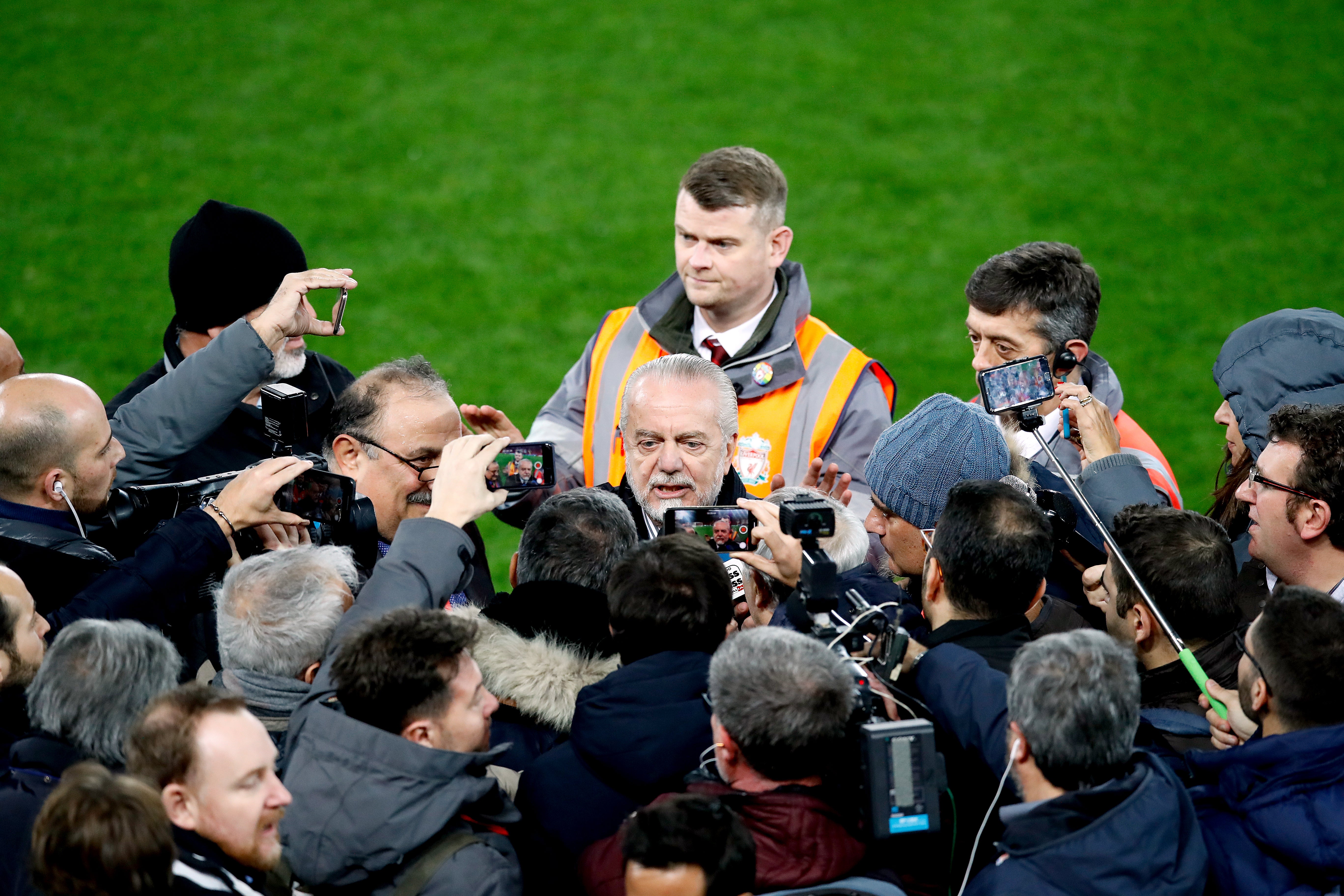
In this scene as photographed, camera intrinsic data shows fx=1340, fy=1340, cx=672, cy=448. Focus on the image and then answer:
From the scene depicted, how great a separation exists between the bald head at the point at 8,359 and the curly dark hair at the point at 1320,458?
412 cm

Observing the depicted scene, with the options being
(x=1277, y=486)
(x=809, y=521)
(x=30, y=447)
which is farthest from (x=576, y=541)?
(x=1277, y=486)

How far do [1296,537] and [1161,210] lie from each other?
25.2 ft

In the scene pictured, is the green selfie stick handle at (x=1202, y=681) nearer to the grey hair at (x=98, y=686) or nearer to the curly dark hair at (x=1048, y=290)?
the curly dark hair at (x=1048, y=290)

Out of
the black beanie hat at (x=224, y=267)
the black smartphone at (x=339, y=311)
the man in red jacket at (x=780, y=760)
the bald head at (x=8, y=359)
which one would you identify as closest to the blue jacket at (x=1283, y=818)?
the man in red jacket at (x=780, y=760)

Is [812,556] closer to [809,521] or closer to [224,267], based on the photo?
[809,521]

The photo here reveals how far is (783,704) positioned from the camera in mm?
2754

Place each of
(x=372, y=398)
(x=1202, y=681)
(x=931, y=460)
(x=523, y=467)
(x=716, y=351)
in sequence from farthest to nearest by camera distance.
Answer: (x=716, y=351) → (x=372, y=398) → (x=523, y=467) → (x=931, y=460) → (x=1202, y=681)

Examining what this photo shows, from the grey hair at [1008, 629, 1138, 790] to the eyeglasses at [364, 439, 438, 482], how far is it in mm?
2157

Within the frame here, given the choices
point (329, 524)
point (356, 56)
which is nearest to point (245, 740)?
point (329, 524)

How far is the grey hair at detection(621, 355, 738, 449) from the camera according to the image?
445cm

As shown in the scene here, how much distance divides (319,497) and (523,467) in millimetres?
628

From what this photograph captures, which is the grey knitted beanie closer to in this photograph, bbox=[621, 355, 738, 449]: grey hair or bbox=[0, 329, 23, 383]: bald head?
bbox=[621, 355, 738, 449]: grey hair

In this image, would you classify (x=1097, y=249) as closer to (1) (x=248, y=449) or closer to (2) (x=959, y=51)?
(2) (x=959, y=51)

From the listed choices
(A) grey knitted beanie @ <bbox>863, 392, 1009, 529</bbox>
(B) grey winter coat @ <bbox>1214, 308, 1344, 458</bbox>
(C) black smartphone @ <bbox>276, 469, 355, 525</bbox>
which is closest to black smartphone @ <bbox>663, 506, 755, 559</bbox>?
(A) grey knitted beanie @ <bbox>863, 392, 1009, 529</bbox>
